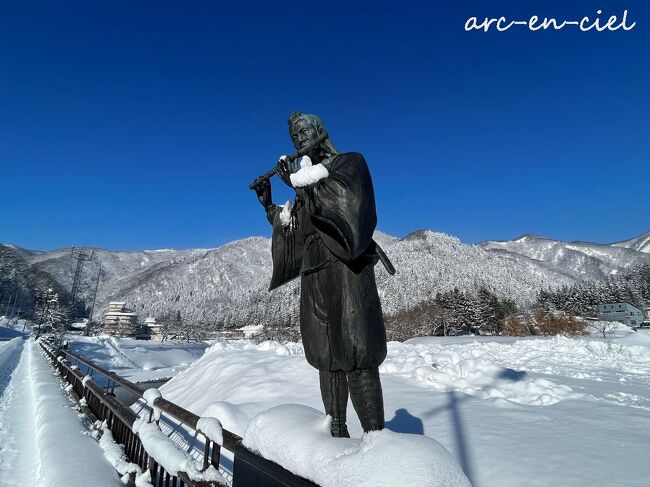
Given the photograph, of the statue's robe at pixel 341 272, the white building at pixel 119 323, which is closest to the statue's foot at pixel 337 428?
the statue's robe at pixel 341 272

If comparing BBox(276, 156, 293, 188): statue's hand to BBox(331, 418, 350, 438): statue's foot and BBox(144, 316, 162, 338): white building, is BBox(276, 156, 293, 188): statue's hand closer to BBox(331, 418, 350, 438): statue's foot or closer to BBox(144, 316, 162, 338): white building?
BBox(331, 418, 350, 438): statue's foot

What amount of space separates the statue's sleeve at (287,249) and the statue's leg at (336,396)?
673mm

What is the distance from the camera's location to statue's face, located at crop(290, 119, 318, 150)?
206 centimetres

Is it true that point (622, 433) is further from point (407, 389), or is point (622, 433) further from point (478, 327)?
point (478, 327)

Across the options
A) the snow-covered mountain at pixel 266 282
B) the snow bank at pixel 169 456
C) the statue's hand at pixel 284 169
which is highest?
the snow-covered mountain at pixel 266 282

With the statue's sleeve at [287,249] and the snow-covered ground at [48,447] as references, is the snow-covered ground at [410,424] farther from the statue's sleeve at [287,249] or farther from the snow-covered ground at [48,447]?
the statue's sleeve at [287,249]

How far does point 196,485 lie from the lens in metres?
1.94

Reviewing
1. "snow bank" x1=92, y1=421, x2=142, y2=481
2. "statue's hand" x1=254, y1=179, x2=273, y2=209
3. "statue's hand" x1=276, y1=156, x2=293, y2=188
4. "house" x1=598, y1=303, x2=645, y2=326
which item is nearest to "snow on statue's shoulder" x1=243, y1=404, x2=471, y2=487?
"statue's hand" x1=276, y1=156, x2=293, y2=188

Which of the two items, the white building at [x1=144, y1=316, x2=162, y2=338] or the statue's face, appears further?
the white building at [x1=144, y1=316, x2=162, y2=338]

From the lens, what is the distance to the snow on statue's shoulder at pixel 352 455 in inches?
37.5

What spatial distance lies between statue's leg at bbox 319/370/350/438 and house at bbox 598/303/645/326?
67.0 m

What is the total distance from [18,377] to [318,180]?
1501 cm

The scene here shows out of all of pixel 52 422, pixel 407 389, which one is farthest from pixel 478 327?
pixel 52 422

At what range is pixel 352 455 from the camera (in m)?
1.10
